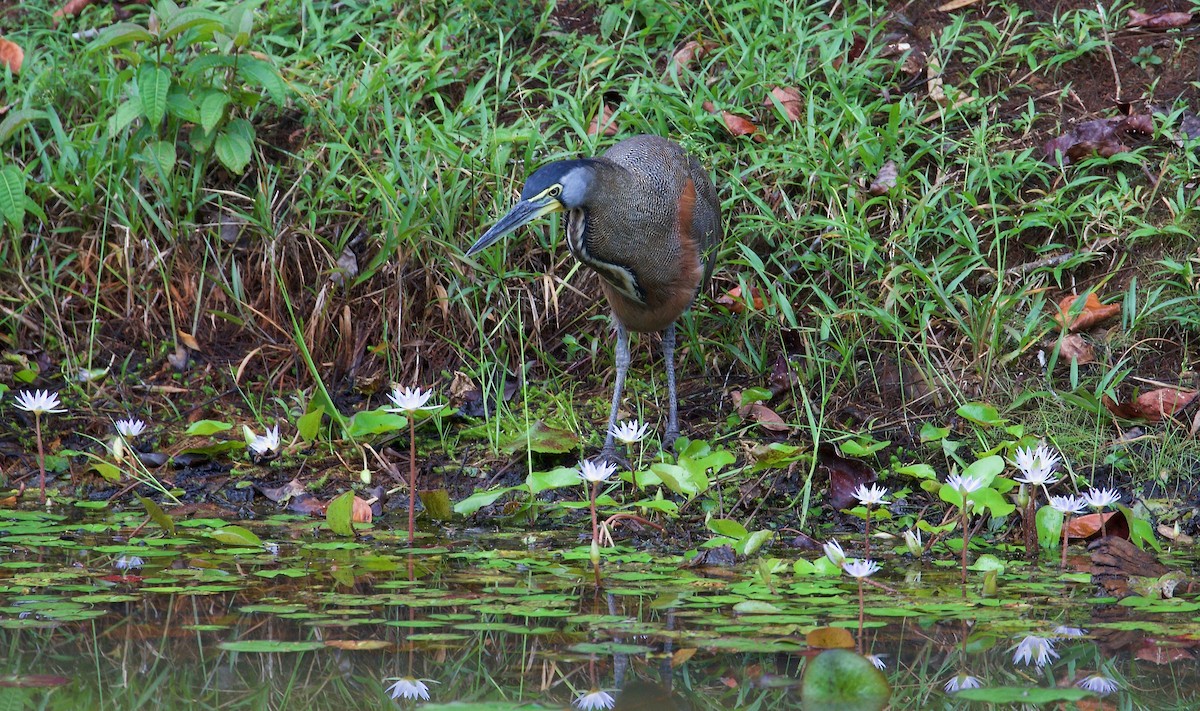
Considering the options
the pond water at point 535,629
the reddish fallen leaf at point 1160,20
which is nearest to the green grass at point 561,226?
the reddish fallen leaf at point 1160,20

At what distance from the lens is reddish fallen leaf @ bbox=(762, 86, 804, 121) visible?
18.9 ft

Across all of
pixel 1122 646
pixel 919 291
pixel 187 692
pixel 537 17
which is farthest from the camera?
pixel 537 17

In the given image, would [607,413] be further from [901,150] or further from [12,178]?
[12,178]

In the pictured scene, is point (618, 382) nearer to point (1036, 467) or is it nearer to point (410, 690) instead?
point (1036, 467)

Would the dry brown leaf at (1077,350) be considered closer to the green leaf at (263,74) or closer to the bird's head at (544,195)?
the bird's head at (544,195)

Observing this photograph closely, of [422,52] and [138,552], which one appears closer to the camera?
[138,552]

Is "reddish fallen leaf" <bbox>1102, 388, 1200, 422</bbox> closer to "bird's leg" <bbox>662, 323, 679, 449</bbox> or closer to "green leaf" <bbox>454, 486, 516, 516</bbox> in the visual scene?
"bird's leg" <bbox>662, 323, 679, 449</bbox>

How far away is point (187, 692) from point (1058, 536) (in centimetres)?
259

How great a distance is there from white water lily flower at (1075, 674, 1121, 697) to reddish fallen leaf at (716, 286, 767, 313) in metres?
2.64

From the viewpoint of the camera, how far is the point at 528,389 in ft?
17.3

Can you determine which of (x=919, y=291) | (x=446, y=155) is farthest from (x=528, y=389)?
(x=919, y=291)

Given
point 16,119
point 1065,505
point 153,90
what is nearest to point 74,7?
point 16,119

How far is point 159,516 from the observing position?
150 inches

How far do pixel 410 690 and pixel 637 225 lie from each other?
7.34 feet
